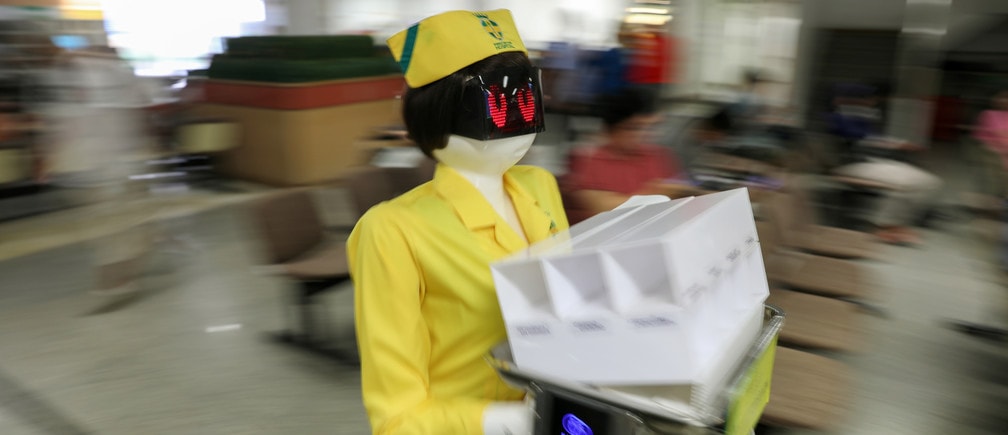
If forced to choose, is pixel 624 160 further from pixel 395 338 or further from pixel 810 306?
pixel 395 338

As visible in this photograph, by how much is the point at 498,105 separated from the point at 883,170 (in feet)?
15.9

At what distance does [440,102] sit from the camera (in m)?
0.93

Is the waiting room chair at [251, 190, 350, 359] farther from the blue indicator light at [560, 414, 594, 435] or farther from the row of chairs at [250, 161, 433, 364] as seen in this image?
the blue indicator light at [560, 414, 594, 435]

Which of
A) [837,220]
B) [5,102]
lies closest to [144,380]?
[5,102]

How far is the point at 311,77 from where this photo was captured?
5801 millimetres

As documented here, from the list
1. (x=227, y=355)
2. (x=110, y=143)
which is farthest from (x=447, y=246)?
(x=110, y=143)

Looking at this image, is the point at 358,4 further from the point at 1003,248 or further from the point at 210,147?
the point at 1003,248

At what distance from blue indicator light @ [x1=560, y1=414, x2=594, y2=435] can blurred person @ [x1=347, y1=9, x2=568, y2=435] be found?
0.23 ft

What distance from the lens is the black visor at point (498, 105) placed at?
0.91 meters

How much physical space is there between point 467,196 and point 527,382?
0.31 meters

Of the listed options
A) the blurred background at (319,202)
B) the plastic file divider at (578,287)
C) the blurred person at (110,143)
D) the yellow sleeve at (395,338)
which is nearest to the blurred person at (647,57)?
the blurred background at (319,202)

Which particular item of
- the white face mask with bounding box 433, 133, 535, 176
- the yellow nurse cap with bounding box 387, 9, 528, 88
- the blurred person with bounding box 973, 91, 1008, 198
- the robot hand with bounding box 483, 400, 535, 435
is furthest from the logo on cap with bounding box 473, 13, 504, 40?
the blurred person with bounding box 973, 91, 1008, 198

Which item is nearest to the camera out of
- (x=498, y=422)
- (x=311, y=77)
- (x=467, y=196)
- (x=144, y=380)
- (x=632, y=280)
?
(x=632, y=280)

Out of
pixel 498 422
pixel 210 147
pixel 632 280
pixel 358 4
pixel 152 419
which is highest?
pixel 358 4
